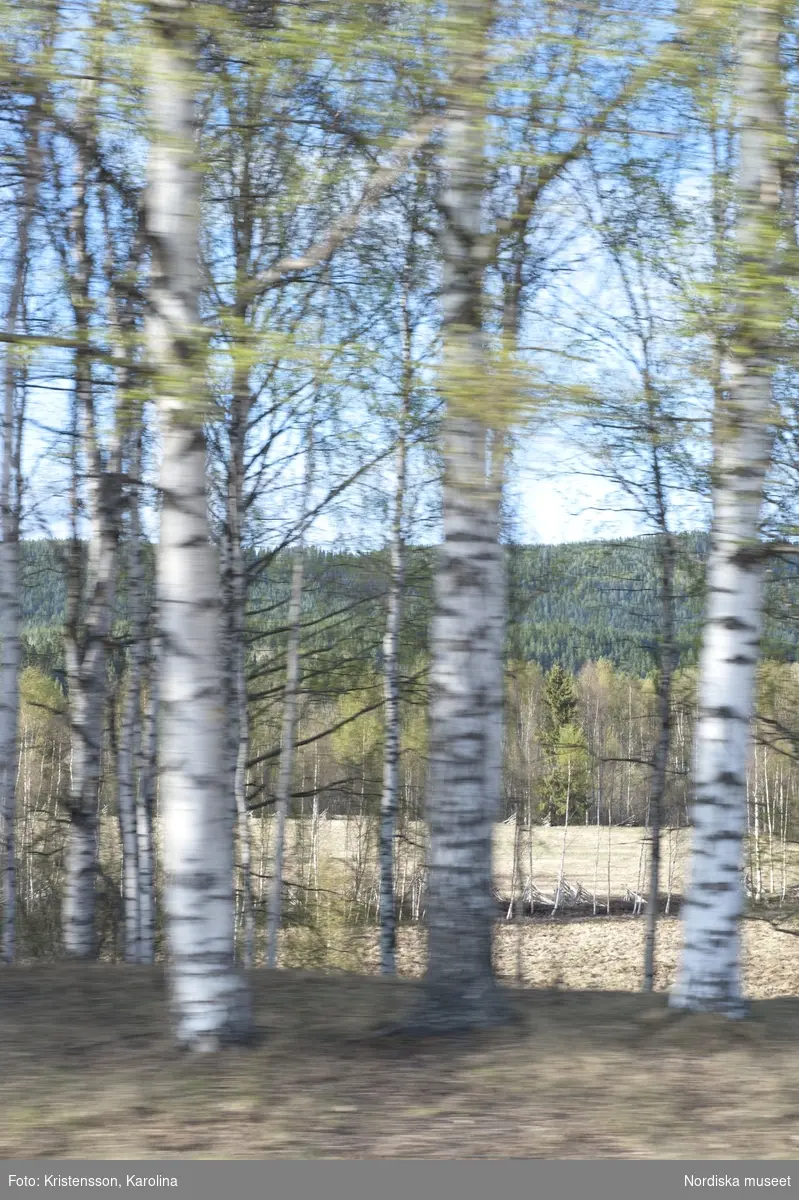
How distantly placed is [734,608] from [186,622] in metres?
3.19

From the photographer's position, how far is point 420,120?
6176 mm

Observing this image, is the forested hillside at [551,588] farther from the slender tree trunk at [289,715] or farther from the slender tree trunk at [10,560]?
the slender tree trunk at [10,560]

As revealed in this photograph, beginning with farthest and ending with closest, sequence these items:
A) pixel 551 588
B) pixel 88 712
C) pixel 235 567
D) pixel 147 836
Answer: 1. pixel 551 588
2. pixel 147 836
3. pixel 235 567
4. pixel 88 712

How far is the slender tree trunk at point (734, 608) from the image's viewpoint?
20.5ft

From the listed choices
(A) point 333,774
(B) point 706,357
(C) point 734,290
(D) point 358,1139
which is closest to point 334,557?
(B) point 706,357

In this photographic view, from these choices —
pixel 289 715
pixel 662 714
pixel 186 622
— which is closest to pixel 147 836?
pixel 289 715

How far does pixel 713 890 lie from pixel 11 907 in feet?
28.3

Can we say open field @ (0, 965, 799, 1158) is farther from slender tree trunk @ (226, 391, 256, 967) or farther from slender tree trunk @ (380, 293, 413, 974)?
slender tree trunk @ (380, 293, 413, 974)

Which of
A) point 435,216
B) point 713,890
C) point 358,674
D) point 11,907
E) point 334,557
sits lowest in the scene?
point 11,907

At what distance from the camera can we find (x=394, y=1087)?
5125 millimetres

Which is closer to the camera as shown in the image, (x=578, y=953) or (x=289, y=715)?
(x=289, y=715)

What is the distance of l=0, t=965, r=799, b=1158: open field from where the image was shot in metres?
4.49

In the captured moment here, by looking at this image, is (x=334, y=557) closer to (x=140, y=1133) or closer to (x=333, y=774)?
(x=140, y=1133)

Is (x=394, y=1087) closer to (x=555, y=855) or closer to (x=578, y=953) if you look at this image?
(x=578, y=953)
